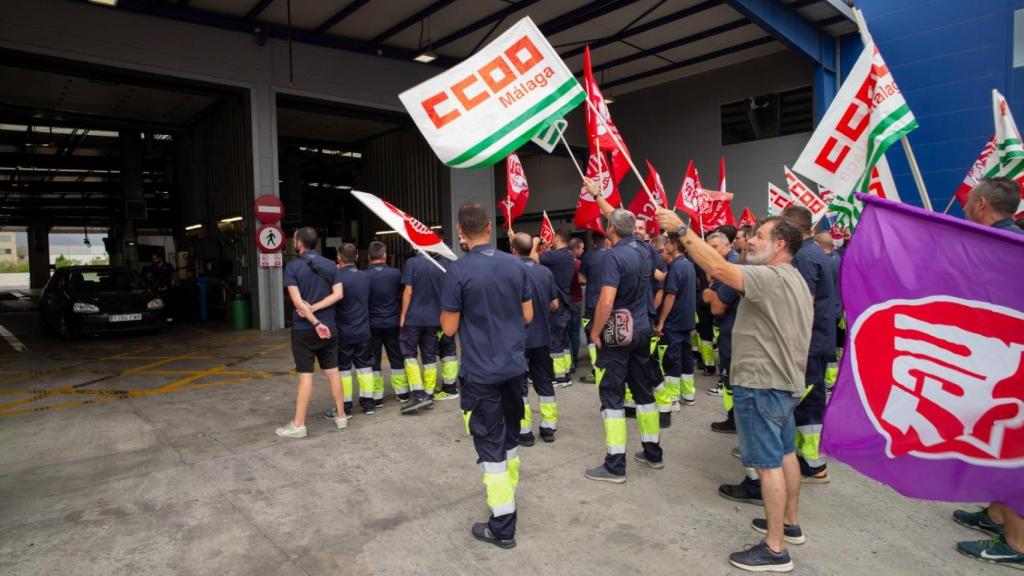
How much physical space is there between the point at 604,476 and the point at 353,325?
10.2 ft

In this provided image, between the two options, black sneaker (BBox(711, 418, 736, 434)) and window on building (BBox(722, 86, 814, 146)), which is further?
window on building (BBox(722, 86, 814, 146))

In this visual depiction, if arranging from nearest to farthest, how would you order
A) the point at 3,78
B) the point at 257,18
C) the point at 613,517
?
1. the point at 613,517
2. the point at 257,18
3. the point at 3,78

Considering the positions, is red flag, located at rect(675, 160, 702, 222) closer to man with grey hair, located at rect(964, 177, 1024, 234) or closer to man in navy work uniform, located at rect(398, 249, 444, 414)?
man in navy work uniform, located at rect(398, 249, 444, 414)

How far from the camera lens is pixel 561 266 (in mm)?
7508

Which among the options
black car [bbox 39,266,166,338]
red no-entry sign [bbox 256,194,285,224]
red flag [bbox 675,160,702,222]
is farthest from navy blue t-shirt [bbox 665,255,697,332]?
black car [bbox 39,266,166,338]

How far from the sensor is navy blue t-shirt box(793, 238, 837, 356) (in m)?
4.32

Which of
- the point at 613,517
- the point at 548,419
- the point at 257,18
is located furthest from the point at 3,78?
the point at 613,517

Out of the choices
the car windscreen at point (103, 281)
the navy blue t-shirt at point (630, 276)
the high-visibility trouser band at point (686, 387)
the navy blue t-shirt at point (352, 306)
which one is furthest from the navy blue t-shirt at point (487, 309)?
the car windscreen at point (103, 281)

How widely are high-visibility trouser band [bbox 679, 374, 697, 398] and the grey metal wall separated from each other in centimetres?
1054

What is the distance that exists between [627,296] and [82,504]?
4345mm

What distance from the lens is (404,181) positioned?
18.7 meters

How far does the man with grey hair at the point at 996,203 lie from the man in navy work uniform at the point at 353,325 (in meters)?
5.24

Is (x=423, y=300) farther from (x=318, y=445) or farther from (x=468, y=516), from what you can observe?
(x=468, y=516)

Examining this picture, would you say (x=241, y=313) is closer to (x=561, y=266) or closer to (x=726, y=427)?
(x=561, y=266)
